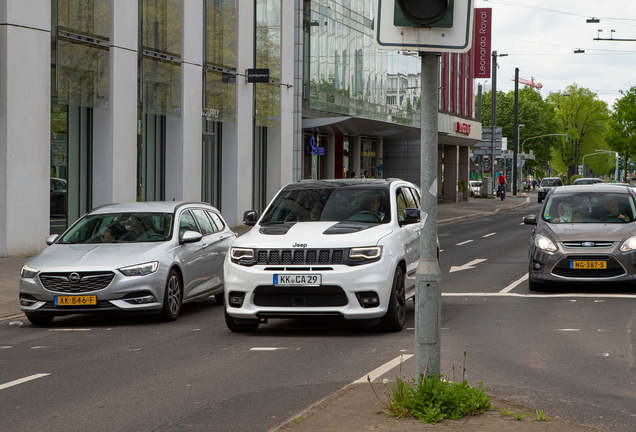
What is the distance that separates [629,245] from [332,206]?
5143mm

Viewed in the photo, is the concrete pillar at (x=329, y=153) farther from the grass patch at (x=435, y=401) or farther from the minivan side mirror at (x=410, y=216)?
the grass patch at (x=435, y=401)

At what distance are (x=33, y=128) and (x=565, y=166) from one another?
120 meters

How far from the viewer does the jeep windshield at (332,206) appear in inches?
422

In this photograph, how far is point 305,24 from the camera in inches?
1387

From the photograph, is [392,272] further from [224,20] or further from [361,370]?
[224,20]

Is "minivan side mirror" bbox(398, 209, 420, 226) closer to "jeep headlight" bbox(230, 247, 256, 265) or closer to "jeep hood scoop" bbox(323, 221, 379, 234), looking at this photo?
"jeep hood scoop" bbox(323, 221, 379, 234)

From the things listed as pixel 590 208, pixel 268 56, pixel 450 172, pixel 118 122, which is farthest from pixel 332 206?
pixel 450 172

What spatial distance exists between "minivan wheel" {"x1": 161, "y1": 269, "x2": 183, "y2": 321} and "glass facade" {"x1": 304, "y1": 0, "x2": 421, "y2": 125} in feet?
79.2

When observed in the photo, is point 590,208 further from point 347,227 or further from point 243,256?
point 243,256

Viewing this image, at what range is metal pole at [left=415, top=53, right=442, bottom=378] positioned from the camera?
5.69m

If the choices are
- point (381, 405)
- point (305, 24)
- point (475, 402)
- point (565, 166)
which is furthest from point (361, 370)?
point (565, 166)

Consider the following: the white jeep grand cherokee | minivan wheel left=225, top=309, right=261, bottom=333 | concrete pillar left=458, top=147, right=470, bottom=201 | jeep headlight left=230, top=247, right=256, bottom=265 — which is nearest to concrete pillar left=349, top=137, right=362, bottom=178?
concrete pillar left=458, top=147, right=470, bottom=201

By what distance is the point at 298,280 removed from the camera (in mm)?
9477

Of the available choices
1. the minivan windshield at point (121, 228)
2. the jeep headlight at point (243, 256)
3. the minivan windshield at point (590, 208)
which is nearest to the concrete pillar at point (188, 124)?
the minivan windshield at point (121, 228)
